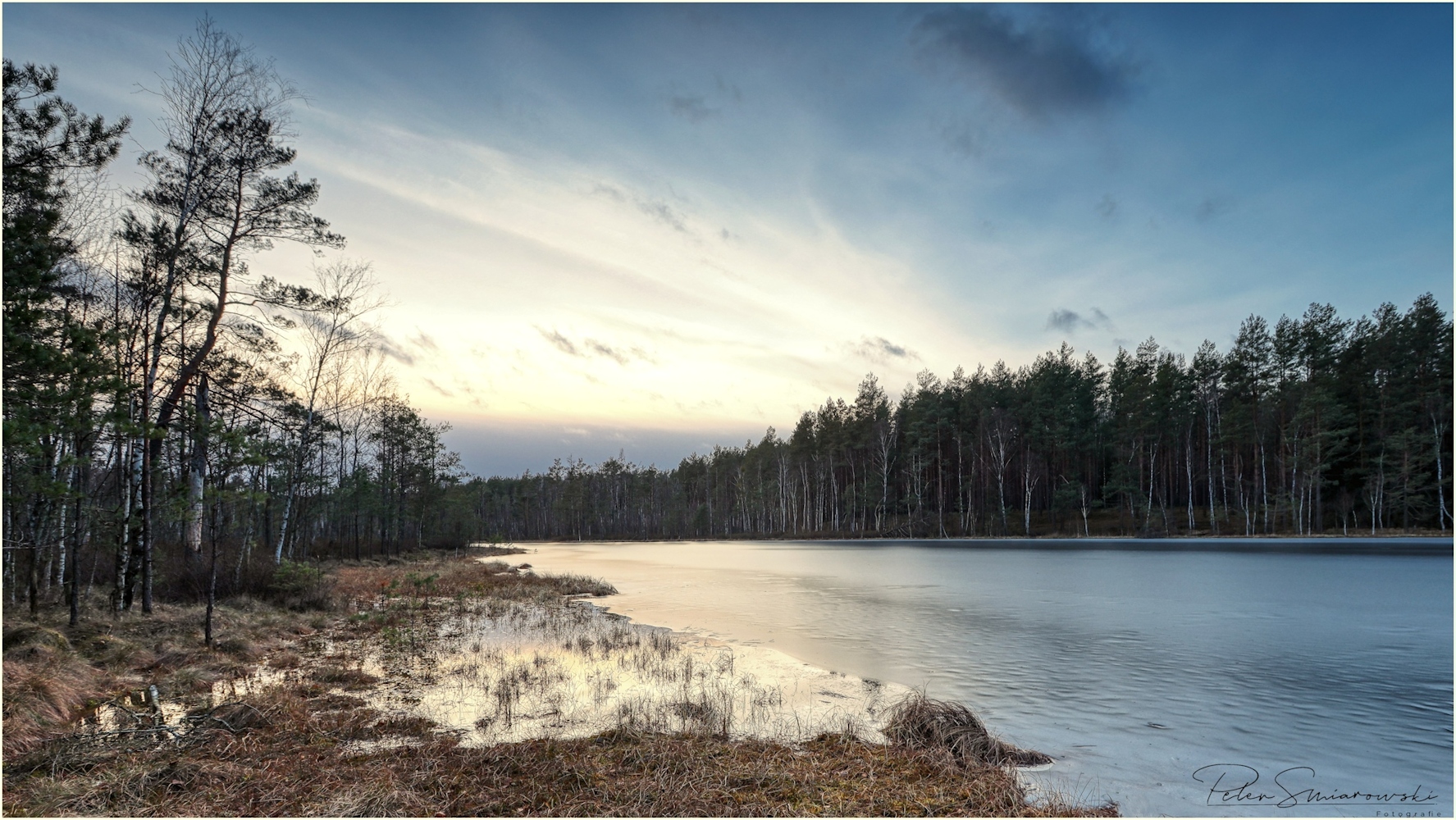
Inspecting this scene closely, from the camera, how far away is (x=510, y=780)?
5500mm

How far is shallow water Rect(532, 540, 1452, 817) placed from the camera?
22.0ft

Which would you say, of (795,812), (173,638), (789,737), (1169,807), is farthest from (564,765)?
(173,638)

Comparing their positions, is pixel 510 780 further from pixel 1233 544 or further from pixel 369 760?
pixel 1233 544

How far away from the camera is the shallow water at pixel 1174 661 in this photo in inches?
265

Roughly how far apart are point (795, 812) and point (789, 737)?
234cm

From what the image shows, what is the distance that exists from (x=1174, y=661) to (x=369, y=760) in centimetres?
1347

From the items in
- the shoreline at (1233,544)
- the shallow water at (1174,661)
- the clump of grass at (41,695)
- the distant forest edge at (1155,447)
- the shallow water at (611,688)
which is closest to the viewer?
the clump of grass at (41,695)

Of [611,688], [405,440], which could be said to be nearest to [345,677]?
[611,688]

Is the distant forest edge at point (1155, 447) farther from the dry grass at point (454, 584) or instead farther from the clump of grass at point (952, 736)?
the clump of grass at point (952, 736)

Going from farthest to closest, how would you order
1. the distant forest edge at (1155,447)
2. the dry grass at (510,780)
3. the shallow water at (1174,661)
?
the distant forest edge at (1155,447) < the shallow water at (1174,661) < the dry grass at (510,780)

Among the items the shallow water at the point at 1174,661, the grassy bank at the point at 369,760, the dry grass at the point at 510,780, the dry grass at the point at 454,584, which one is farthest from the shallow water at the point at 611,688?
the dry grass at the point at 454,584

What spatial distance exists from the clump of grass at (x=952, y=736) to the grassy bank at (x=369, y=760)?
24 millimetres

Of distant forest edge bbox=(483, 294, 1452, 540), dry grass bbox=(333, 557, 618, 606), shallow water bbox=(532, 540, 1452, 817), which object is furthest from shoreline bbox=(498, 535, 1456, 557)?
dry grass bbox=(333, 557, 618, 606)

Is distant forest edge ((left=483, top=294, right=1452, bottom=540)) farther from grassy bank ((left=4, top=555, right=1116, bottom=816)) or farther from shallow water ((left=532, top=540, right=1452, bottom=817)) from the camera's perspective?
grassy bank ((left=4, top=555, right=1116, bottom=816))
